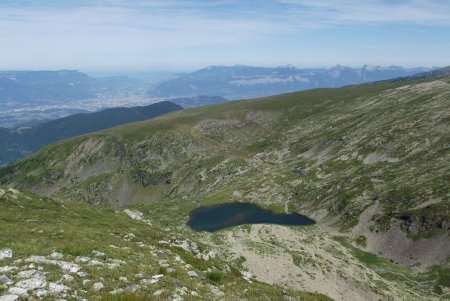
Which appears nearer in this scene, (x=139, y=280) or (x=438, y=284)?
(x=139, y=280)

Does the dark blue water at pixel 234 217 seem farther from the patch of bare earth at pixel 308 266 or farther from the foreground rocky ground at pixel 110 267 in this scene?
the foreground rocky ground at pixel 110 267

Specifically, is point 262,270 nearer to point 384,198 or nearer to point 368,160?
point 384,198

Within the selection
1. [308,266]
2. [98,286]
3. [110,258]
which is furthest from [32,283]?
[308,266]

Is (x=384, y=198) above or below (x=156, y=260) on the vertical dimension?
below

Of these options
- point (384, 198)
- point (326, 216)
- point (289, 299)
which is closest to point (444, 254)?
point (384, 198)

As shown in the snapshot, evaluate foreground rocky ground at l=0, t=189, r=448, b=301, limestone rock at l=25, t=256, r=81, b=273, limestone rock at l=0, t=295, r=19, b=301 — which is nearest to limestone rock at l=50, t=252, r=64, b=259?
foreground rocky ground at l=0, t=189, r=448, b=301

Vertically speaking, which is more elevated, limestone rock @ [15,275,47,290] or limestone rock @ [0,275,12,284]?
limestone rock @ [0,275,12,284]

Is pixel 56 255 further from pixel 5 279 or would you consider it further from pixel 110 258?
pixel 5 279

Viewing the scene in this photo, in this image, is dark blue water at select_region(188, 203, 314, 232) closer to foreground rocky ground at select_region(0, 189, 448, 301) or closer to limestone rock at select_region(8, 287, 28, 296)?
foreground rocky ground at select_region(0, 189, 448, 301)
